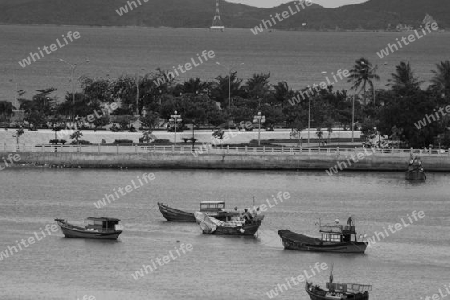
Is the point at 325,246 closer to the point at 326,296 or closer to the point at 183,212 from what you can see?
the point at 183,212

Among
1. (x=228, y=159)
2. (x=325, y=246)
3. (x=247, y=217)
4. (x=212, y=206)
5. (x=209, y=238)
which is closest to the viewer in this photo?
(x=325, y=246)

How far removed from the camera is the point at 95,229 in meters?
82.2

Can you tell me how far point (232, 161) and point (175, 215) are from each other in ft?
97.4

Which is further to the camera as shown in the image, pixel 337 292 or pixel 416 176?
pixel 416 176

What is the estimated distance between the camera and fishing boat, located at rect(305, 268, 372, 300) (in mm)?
62750

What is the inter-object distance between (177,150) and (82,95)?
3421 centimetres

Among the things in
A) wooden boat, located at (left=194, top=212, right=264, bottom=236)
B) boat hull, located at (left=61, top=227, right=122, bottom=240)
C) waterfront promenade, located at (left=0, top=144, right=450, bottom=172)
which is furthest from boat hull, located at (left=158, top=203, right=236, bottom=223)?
waterfront promenade, located at (left=0, top=144, right=450, bottom=172)

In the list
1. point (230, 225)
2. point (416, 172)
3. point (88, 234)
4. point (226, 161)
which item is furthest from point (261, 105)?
point (88, 234)

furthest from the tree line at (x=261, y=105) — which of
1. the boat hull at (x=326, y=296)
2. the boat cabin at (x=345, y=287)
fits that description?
the boat hull at (x=326, y=296)

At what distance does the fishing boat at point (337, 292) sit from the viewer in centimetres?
6275

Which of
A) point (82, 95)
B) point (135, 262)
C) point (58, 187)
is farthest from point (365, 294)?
point (82, 95)

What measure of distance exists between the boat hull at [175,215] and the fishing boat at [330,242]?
11.2 meters

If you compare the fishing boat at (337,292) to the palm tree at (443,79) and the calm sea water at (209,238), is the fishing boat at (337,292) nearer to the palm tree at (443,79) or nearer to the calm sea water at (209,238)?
the calm sea water at (209,238)

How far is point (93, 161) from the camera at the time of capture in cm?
11719
